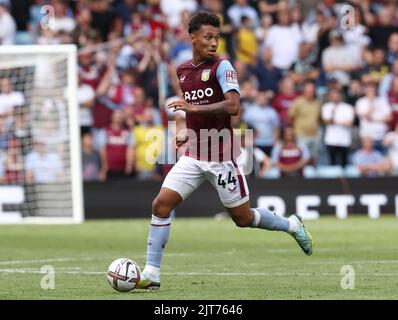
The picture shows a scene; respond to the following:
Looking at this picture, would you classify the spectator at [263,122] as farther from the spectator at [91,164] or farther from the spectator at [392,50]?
the spectator at [392,50]

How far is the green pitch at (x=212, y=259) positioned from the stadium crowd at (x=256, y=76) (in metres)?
2.32

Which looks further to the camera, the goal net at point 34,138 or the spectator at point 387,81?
the spectator at point 387,81

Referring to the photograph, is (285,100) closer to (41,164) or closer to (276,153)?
(276,153)

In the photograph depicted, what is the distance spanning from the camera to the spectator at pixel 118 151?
23.0 meters

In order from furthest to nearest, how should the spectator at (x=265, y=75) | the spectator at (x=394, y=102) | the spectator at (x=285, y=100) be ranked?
1. the spectator at (x=265, y=75)
2. the spectator at (x=285, y=100)
3. the spectator at (x=394, y=102)

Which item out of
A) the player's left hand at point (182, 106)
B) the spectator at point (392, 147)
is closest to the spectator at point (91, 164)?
the spectator at point (392, 147)

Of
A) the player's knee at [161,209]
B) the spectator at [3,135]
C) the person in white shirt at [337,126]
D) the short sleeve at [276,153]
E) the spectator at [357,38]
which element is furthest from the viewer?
the spectator at [357,38]

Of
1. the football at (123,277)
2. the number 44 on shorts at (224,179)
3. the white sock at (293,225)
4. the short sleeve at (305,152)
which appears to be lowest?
the football at (123,277)

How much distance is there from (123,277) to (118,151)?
12853 mm

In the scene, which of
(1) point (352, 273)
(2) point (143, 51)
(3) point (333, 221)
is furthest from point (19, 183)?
(1) point (352, 273)

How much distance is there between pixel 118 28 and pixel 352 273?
47.8 ft

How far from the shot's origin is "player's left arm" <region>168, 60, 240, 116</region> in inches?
406

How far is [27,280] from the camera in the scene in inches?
449

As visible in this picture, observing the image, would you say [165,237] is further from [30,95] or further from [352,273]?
[30,95]
